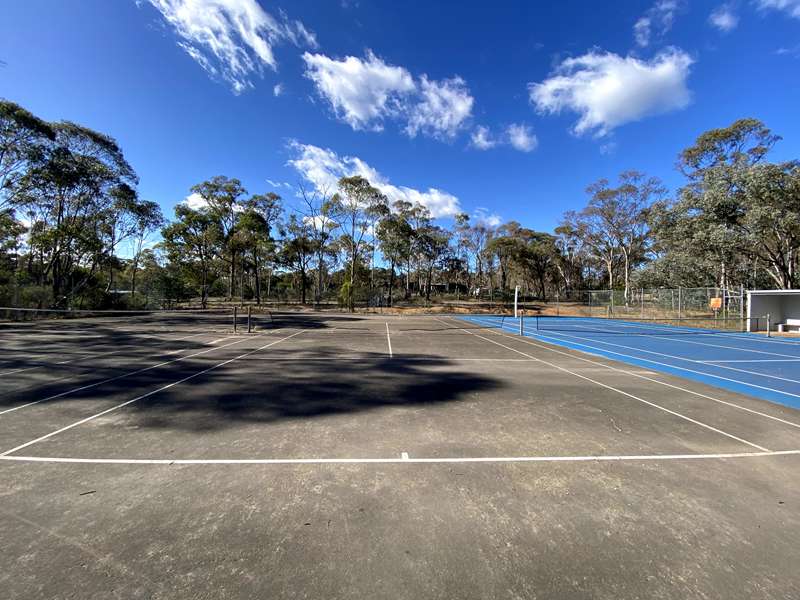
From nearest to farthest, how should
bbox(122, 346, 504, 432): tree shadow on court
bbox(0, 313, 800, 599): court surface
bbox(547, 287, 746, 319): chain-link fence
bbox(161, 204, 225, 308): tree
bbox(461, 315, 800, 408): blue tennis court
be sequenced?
1. bbox(0, 313, 800, 599): court surface
2. bbox(122, 346, 504, 432): tree shadow on court
3. bbox(461, 315, 800, 408): blue tennis court
4. bbox(547, 287, 746, 319): chain-link fence
5. bbox(161, 204, 225, 308): tree

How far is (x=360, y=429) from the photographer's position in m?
4.70

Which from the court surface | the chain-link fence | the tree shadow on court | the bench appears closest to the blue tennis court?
the court surface

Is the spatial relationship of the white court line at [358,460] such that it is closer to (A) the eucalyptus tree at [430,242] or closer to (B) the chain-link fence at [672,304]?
(B) the chain-link fence at [672,304]

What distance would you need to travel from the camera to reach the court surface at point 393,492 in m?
2.14

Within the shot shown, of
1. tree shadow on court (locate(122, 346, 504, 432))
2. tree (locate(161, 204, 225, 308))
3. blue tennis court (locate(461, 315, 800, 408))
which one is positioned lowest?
blue tennis court (locate(461, 315, 800, 408))

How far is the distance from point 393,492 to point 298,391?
4.01 metres

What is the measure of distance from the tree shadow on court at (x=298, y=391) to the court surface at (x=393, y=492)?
68 mm

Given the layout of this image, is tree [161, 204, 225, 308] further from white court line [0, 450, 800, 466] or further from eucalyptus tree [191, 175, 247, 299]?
white court line [0, 450, 800, 466]

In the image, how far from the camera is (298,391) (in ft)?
21.7

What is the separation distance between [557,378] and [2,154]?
35.1m

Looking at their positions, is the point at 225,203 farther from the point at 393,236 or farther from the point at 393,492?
the point at 393,492

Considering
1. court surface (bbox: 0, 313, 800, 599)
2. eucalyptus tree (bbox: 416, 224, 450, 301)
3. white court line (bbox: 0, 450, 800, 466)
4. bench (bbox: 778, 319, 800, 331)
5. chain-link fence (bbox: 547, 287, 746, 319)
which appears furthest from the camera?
eucalyptus tree (bbox: 416, 224, 450, 301)

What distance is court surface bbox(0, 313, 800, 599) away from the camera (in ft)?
7.03

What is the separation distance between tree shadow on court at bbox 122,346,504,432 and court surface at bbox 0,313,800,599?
2.7 inches
